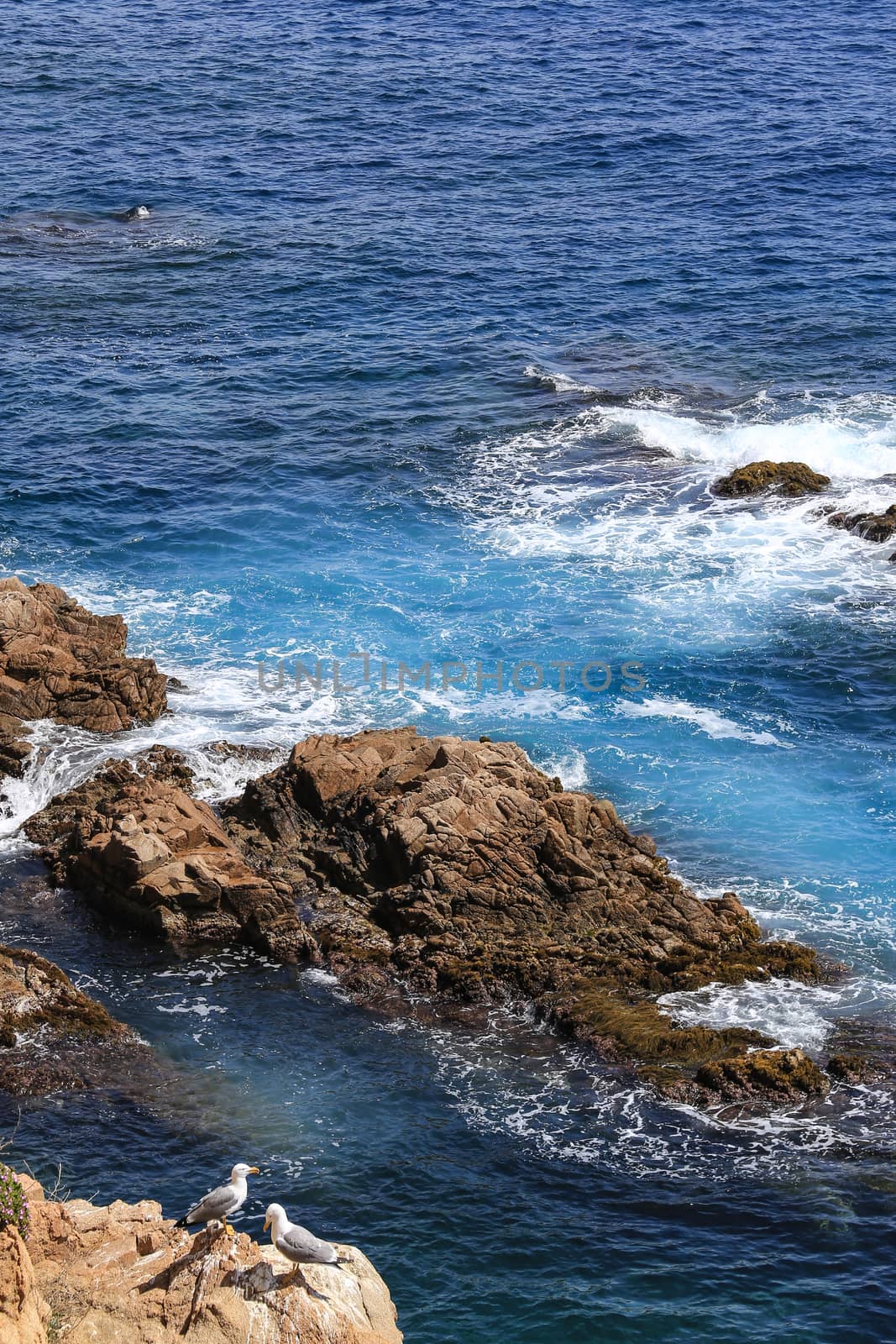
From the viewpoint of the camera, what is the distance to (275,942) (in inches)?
1375

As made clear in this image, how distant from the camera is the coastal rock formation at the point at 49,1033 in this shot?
30.4m

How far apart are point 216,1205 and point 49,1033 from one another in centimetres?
1020

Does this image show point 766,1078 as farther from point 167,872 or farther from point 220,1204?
point 167,872

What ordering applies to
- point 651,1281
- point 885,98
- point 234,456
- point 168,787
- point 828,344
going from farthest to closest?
point 885,98 → point 828,344 → point 234,456 → point 168,787 → point 651,1281

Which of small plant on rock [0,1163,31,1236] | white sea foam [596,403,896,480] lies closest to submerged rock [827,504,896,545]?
white sea foam [596,403,896,480]

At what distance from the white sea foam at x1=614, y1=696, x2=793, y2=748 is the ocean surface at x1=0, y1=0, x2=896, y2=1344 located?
15 centimetres

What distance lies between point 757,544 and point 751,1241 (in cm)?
3189

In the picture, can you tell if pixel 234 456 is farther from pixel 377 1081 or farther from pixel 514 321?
pixel 377 1081

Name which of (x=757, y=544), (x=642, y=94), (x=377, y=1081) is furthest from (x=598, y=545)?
(x=642, y=94)

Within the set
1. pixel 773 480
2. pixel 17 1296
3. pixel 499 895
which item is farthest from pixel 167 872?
pixel 773 480

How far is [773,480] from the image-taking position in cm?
5706

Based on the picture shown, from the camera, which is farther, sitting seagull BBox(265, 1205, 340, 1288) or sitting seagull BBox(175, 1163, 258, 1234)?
sitting seagull BBox(175, 1163, 258, 1234)

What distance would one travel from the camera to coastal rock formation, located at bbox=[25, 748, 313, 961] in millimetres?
35344

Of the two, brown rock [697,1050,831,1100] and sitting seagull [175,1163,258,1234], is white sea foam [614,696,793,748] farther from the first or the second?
sitting seagull [175,1163,258,1234]
